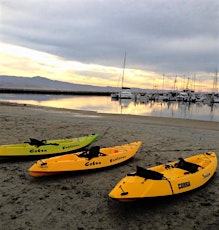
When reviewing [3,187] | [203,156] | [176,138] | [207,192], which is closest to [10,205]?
[3,187]

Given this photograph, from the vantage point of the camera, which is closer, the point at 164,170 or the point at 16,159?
the point at 164,170

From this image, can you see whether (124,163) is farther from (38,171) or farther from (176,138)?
(176,138)

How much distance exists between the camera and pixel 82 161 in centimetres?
700

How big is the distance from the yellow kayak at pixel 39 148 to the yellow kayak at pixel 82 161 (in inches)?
53.0

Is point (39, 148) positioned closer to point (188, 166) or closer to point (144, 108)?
point (188, 166)

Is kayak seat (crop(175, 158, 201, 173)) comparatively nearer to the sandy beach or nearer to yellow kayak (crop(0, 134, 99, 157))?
the sandy beach

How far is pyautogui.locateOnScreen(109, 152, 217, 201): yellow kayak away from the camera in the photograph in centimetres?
490

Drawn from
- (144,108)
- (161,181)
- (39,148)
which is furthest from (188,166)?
(144,108)

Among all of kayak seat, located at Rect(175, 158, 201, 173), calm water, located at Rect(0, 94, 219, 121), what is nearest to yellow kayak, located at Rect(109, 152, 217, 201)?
kayak seat, located at Rect(175, 158, 201, 173)

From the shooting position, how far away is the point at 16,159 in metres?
8.19

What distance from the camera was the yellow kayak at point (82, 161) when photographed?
6457 mm

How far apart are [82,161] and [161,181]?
248 centimetres

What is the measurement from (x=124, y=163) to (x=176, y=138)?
539cm

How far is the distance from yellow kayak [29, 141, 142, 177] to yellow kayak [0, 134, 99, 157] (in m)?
1.35
